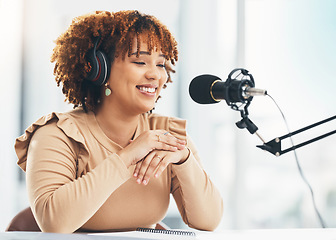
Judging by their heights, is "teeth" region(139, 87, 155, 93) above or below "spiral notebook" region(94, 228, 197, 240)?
above

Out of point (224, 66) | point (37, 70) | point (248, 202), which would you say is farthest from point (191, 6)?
point (248, 202)

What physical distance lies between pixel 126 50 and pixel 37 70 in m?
1.95

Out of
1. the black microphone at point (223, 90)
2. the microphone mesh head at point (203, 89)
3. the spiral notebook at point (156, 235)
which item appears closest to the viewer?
the black microphone at point (223, 90)

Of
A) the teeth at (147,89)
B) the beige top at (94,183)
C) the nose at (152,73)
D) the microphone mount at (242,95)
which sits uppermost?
the nose at (152,73)

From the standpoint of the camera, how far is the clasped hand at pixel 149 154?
1.29 metres

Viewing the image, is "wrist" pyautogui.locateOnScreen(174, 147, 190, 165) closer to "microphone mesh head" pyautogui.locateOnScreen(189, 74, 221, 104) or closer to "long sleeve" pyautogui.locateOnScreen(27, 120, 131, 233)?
"long sleeve" pyautogui.locateOnScreen(27, 120, 131, 233)

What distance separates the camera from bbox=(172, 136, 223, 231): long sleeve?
1414 millimetres

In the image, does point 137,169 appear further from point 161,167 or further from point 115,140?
point 115,140

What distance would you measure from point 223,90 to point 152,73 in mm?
510

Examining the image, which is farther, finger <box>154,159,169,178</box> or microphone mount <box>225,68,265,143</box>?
finger <box>154,159,169,178</box>

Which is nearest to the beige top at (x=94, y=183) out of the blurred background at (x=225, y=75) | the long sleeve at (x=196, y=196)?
the long sleeve at (x=196, y=196)

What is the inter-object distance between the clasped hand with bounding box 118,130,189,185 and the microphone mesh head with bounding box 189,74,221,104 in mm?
→ 313

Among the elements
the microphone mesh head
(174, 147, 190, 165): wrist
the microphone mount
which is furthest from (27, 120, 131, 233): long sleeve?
the microphone mount

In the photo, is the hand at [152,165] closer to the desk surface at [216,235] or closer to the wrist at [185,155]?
the wrist at [185,155]
